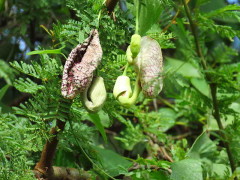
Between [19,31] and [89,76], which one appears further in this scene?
[19,31]

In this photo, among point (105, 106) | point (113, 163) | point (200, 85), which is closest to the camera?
point (105, 106)

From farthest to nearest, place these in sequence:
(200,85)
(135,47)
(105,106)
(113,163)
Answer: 1. (200,85)
2. (113,163)
3. (105,106)
4. (135,47)

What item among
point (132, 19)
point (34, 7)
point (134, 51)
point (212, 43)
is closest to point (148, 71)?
point (134, 51)

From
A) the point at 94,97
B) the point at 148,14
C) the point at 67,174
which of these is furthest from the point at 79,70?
the point at 67,174

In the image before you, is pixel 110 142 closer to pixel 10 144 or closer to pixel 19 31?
pixel 19 31

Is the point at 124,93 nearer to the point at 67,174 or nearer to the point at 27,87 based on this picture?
the point at 27,87

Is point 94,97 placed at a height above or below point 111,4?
below

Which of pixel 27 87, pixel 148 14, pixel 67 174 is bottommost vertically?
pixel 67 174
